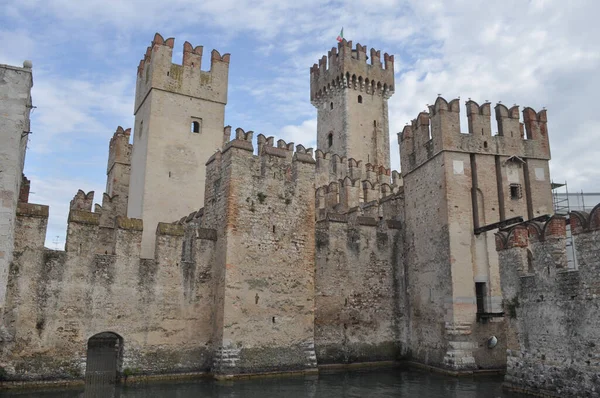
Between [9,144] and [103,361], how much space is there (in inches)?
303

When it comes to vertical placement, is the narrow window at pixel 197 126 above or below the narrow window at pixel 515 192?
above

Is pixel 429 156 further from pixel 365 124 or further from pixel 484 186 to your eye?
pixel 365 124

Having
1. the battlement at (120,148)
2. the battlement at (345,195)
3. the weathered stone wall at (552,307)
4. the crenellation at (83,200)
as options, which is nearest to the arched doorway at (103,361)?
the crenellation at (83,200)

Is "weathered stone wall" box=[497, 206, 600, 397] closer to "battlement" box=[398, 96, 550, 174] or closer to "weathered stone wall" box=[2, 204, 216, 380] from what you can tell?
"battlement" box=[398, 96, 550, 174]

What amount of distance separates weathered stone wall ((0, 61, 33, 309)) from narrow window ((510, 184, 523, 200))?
51.4 feet

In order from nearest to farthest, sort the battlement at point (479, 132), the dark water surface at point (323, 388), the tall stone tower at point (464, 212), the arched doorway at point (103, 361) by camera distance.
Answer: the dark water surface at point (323, 388)
the arched doorway at point (103, 361)
the tall stone tower at point (464, 212)
the battlement at point (479, 132)

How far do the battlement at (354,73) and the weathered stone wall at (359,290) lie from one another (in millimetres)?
23032

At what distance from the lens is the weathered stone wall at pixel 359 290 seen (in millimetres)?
17984

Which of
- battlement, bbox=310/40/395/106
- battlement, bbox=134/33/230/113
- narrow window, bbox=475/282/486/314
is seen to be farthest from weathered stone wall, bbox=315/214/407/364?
battlement, bbox=310/40/395/106

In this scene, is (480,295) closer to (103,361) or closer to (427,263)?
(427,263)

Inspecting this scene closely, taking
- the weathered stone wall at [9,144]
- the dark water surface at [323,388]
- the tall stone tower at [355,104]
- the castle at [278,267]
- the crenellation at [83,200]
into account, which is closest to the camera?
the weathered stone wall at [9,144]

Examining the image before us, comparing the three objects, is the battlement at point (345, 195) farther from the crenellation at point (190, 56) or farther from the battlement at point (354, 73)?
the battlement at point (354, 73)

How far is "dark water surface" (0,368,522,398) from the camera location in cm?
1259

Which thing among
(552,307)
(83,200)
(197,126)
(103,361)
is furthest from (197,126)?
(552,307)
